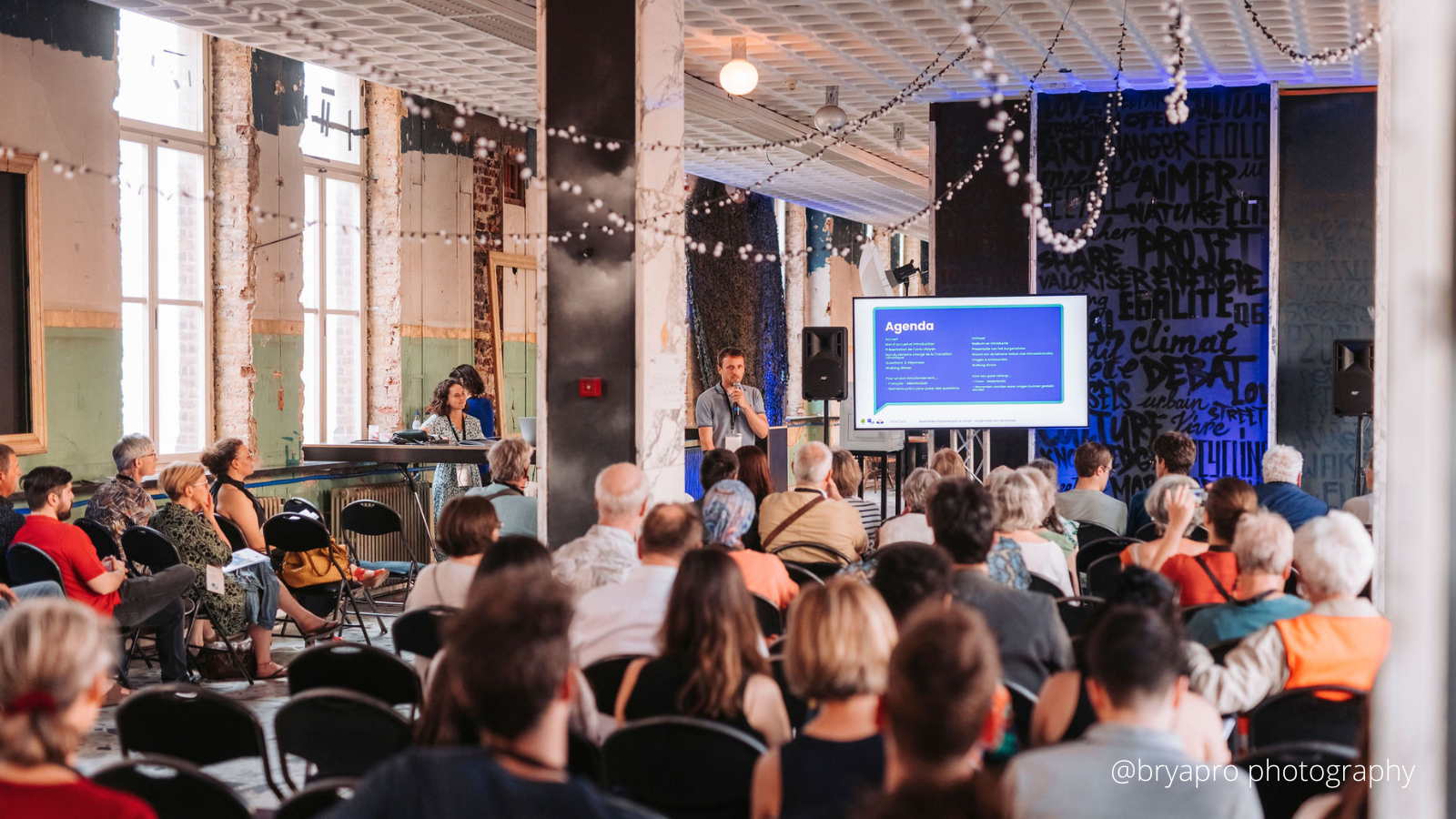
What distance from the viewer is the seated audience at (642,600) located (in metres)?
3.50

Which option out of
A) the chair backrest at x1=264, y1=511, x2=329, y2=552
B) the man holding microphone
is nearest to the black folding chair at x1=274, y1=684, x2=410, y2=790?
the chair backrest at x1=264, y1=511, x2=329, y2=552

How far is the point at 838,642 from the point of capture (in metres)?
2.39

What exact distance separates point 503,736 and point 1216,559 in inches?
116

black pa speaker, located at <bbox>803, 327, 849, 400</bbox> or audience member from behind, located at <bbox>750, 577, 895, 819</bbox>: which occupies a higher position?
black pa speaker, located at <bbox>803, 327, 849, 400</bbox>

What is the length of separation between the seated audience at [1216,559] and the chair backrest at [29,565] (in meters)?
4.49

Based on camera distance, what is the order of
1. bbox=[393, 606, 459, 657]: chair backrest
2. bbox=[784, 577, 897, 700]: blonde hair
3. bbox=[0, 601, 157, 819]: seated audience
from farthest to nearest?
bbox=[393, 606, 459, 657]: chair backrest
bbox=[784, 577, 897, 700]: blonde hair
bbox=[0, 601, 157, 819]: seated audience

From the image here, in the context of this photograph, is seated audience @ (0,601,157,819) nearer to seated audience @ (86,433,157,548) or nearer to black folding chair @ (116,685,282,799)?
black folding chair @ (116,685,282,799)

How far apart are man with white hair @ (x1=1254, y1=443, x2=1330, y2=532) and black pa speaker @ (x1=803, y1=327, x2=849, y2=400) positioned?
3.79m

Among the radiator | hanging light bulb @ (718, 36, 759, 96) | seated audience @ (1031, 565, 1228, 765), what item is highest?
hanging light bulb @ (718, 36, 759, 96)

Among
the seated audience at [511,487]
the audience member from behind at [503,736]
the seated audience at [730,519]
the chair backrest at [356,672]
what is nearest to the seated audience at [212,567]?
the seated audience at [511,487]

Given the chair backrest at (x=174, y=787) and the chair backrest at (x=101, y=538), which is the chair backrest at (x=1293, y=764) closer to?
the chair backrest at (x=174, y=787)

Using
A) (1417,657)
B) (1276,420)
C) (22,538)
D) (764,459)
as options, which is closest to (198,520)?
(22,538)

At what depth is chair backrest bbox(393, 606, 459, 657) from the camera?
13.1 ft

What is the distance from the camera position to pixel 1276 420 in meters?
9.35
